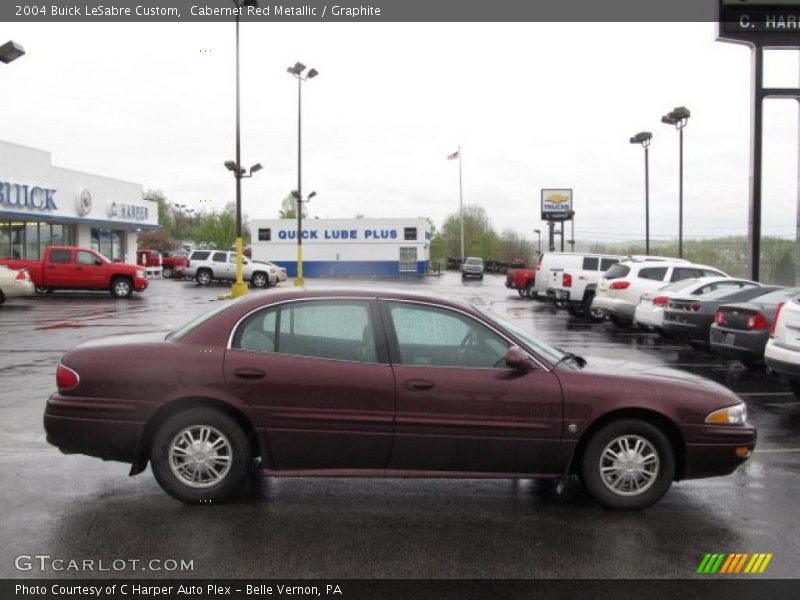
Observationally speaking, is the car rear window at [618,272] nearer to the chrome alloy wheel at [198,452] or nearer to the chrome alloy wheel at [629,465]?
the chrome alloy wheel at [629,465]

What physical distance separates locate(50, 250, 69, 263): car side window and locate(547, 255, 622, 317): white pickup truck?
17.4m

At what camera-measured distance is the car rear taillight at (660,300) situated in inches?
554

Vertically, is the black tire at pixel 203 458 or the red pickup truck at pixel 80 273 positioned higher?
the red pickup truck at pixel 80 273

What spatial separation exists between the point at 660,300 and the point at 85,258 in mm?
20923

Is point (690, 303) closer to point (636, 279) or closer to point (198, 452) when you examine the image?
point (636, 279)

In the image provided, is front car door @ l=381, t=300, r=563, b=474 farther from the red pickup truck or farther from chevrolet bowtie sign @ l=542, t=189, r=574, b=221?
chevrolet bowtie sign @ l=542, t=189, r=574, b=221

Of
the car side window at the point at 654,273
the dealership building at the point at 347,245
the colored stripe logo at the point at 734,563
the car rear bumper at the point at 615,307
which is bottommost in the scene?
the colored stripe logo at the point at 734,563

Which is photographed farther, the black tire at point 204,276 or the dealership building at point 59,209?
the black tire at point 204,276

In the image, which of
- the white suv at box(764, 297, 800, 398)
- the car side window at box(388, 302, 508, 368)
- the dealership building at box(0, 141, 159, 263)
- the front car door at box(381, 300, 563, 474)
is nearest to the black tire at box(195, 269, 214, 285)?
the dealership building at box(0, 141, 159, 263)

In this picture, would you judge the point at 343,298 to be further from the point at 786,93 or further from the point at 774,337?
the point at 786,93

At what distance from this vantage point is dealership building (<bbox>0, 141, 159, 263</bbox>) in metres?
31.2

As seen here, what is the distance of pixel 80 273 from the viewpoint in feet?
87.1

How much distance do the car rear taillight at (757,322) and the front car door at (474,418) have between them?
252 inches

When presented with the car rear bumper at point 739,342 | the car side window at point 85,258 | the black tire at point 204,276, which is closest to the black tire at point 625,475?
the car rear bumper at point 739,342
